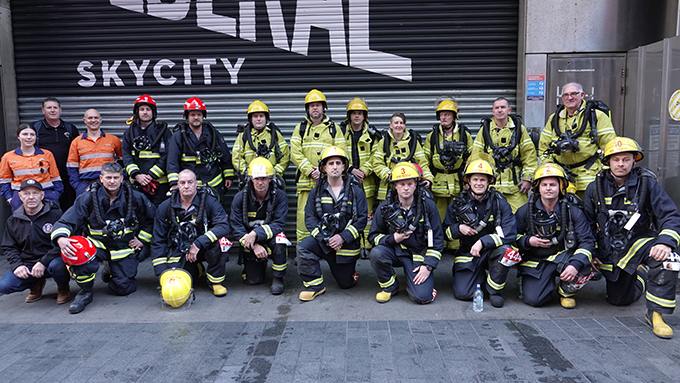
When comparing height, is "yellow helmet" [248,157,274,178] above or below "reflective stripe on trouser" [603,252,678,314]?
above

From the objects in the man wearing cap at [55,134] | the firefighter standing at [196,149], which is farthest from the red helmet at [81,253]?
the man wearing cap at [55,134]

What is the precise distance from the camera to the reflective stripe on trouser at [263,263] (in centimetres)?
527

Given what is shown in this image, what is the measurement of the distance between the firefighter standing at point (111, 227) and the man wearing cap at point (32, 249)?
0.26m

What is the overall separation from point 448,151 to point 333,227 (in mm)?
2070

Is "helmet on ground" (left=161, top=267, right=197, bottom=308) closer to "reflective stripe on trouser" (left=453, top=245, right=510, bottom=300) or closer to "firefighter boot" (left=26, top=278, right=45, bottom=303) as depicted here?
"firefighter boot" (left=26, top=278, right=45, bottom=303)

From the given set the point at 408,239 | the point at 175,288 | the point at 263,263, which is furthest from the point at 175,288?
the point at 408,239

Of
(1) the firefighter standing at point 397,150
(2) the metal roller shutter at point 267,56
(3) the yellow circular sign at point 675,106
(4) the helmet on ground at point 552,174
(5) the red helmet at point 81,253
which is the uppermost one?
(2) the metal roller shutter at point 267,56

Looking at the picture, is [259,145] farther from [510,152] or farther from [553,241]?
[553,241]

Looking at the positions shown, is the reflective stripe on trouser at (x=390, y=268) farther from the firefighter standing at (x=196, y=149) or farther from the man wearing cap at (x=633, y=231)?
the firefighter standing at (x=196, y=149)

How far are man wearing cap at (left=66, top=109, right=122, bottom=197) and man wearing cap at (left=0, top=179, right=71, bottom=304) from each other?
3.43ft

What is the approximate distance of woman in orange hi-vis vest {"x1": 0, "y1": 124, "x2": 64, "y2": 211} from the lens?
581cm

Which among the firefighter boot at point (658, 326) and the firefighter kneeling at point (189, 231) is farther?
the firefighter kneeling at point (189, 231)

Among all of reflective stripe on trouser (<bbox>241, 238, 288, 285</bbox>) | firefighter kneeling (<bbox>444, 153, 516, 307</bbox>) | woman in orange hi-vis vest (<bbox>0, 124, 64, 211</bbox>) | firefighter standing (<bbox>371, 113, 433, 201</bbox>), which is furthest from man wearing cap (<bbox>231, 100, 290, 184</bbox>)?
firefighter kneeling (<bbox>444, 153, 516, 307</bbox>)

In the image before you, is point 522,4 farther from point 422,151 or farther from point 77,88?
point 77,88
